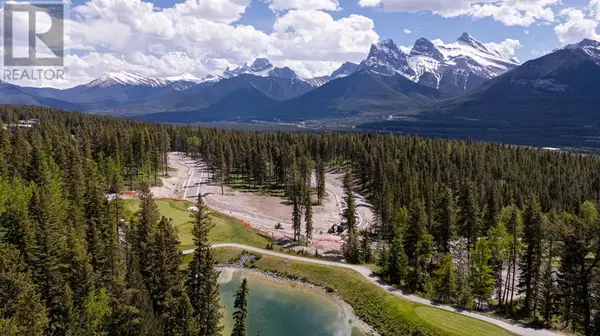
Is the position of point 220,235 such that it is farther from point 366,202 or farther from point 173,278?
point 366,202

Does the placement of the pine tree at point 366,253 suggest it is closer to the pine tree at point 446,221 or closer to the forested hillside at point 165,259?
the forested hillside at point 165,259

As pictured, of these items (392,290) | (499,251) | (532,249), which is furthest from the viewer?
(499,251)

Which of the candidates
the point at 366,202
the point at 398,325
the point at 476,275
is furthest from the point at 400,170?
the point at 398,325

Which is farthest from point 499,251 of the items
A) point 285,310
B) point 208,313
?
point 208,313

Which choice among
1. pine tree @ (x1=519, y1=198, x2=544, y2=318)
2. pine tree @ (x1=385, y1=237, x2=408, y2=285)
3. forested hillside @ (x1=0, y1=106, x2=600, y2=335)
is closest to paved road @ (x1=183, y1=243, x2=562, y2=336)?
pine tree @ (x1=385, y1=237, x2=408, y2=285)

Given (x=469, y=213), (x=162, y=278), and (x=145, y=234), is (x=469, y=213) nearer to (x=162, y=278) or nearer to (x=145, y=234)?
(x=162, y=278)

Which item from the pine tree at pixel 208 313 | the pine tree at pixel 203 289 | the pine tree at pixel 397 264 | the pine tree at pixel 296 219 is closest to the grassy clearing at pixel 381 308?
the pine tree at pixel 397 264

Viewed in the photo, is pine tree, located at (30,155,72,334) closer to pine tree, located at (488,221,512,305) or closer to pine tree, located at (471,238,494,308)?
pine tree, located at (471,238,494,308)
